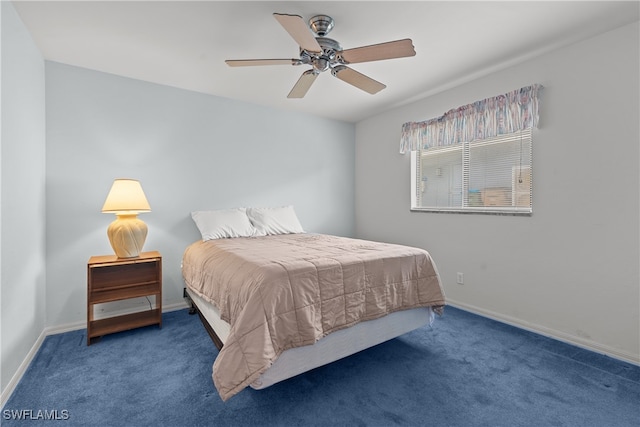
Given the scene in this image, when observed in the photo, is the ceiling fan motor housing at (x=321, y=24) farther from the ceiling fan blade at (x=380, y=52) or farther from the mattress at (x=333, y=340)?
the mattress at (x=333, y=340)

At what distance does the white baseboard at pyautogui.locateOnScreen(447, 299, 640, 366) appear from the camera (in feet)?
6.83

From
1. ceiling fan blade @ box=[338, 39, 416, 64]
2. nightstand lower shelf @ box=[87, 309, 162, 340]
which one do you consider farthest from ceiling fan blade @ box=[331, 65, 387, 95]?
nightstand lower shelf @ box=[87, 309, 162, 340]

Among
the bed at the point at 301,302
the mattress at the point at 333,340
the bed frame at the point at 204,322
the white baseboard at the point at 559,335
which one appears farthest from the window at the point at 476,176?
the bed frame at the point at 204,322

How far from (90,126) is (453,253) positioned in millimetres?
3774

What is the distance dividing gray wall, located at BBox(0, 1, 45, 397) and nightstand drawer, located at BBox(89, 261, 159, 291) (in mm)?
387

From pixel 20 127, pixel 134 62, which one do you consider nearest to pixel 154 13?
pixel 134 62

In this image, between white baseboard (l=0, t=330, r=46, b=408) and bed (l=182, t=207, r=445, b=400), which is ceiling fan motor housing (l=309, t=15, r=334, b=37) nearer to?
bed (l=182, t=207, r=445, b=400)

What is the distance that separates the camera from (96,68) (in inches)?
106

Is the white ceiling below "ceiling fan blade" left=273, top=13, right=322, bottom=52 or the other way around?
the other way around

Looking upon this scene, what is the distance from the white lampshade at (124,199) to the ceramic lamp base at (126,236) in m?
0.12

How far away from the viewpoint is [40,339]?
2340 mm

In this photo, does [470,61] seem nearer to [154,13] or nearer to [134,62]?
[154,13]

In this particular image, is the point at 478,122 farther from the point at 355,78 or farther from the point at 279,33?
the point at 279,33

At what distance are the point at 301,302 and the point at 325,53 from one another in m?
1.65
